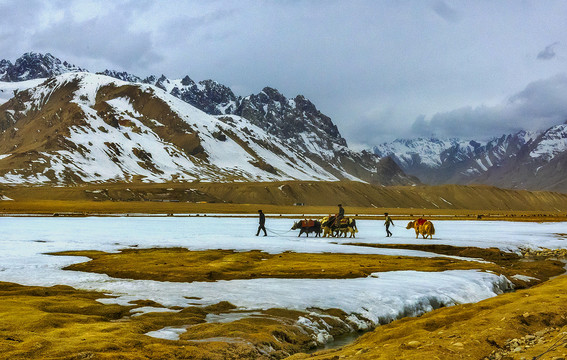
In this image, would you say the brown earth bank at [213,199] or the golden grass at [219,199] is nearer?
the golden grass at [219,199]

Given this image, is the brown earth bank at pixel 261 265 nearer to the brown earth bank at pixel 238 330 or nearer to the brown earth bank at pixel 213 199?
the brown earth bank at pixel 238 330

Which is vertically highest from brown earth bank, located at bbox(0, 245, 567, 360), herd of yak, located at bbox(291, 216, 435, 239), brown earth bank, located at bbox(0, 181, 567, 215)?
brown earth bank, located at bbox(0, 181, 567, 215)

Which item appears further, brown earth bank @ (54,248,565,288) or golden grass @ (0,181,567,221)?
golden grass @ (0,181,567,221)

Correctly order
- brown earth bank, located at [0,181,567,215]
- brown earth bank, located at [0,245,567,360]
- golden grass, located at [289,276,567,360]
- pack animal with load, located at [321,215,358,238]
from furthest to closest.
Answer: brown earth bank, located at [0,181,567,215]
pack animal with load, located at [321,215,358,238]
brown earth bank, located at [0,245,567,360]
golden grass, located at [289,276,567,360]

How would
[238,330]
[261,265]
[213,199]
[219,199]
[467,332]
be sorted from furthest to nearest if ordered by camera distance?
1. [219,199]
2. [213,199]
3. [261,265]
4. [238,330]
5. [467,332]

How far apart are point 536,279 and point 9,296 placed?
23.9 metres

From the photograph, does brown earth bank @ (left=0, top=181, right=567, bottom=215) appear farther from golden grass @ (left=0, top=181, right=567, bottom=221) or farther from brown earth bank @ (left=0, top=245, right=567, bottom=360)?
brown earth bank @ (left=0, top=245, right=567, bottom=360)

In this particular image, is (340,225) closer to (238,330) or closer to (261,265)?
(261,265)

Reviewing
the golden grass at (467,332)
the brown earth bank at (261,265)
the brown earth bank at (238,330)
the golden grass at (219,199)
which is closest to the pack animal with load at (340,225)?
the brown earth bank at (261,265)

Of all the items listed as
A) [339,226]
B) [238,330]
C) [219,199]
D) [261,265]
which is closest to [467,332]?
[238,330]

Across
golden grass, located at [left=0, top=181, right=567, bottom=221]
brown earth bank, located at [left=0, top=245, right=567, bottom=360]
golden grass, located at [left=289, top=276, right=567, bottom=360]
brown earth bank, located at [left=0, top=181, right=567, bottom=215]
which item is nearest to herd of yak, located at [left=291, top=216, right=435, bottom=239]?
brown earth bank, located at [left=0, top=245, right=567, bottom=360]

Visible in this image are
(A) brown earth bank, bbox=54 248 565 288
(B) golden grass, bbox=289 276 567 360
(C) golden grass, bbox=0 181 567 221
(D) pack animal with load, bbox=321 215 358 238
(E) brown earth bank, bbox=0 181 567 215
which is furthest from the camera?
(E) brown earth bank, bbox=0 181 567 215

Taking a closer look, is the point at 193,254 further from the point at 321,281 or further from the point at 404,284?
the point at 404,284

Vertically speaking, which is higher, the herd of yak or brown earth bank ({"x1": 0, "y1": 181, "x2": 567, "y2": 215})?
brown earth bank ({"x1": 0, "y1": 181, "x2": 567, "y2": 215})
